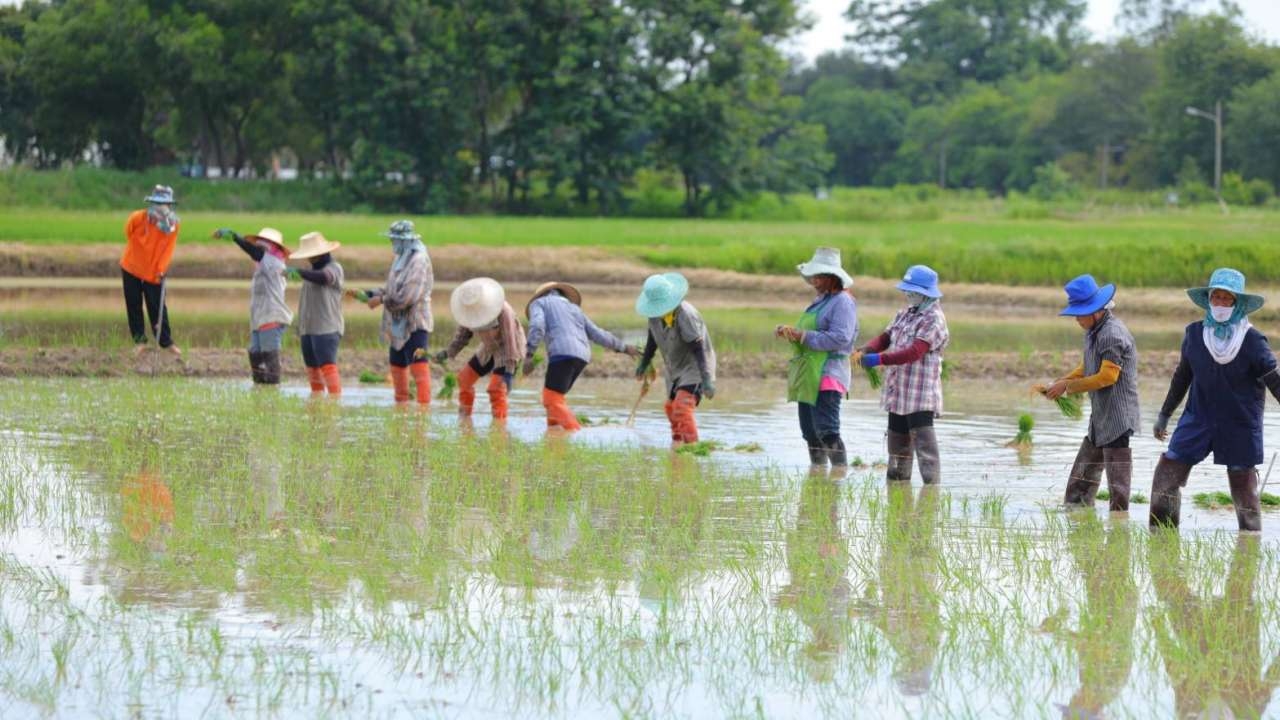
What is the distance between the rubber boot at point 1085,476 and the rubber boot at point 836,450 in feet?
5.94

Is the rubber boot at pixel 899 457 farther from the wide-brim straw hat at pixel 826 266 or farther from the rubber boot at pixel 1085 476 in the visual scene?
the rubber boot at pixel 1085 476

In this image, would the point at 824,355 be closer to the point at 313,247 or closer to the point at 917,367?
the point at 917,367

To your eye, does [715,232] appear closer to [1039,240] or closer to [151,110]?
[1039,240]

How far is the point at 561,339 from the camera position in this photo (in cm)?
1301

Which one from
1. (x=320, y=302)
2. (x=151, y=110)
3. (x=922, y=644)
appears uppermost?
(x=151, y=110)

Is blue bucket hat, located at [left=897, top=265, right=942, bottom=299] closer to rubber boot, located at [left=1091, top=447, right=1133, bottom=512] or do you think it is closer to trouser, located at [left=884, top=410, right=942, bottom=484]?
trouser, located at [left=884, top=410, right=942, bottom=484]

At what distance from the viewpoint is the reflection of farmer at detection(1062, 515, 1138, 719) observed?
6113 mm

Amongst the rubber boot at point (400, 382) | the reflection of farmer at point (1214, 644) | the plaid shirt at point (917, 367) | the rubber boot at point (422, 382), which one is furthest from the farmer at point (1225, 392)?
the rubber boot at point (400, 382)

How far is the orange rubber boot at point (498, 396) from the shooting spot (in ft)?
45.4

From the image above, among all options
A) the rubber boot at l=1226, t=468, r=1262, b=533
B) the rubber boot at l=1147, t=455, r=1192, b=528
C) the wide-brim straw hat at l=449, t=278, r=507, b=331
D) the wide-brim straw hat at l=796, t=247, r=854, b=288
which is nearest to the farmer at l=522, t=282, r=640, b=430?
the wide-brim straw hat at l=449, t=278, r=507, b=331

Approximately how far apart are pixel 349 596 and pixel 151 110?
2188 inches

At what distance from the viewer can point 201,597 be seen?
23.5 ft

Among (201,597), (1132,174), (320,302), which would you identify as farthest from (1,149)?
(201,597)

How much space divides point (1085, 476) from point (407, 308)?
6.24 meters
